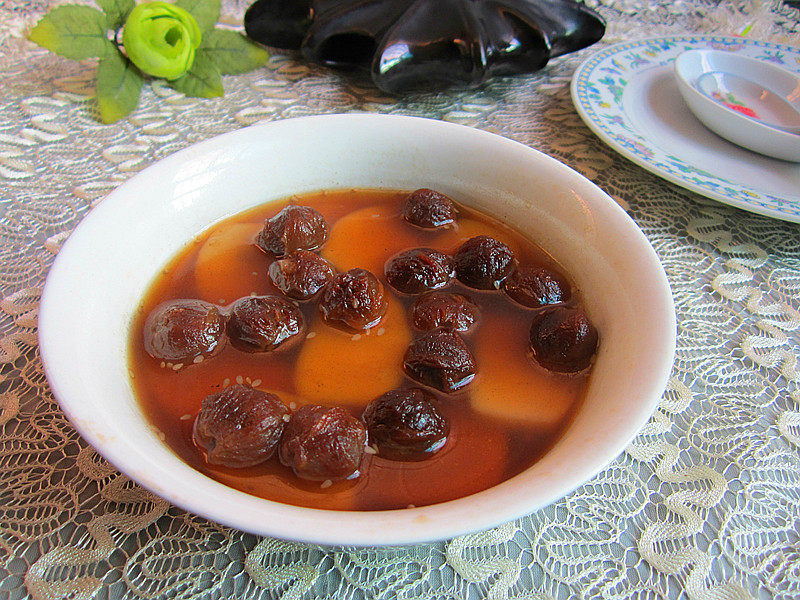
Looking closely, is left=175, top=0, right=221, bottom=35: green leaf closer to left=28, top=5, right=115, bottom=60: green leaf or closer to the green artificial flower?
the green artificial flower

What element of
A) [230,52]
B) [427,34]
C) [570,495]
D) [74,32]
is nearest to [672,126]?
[427,34]

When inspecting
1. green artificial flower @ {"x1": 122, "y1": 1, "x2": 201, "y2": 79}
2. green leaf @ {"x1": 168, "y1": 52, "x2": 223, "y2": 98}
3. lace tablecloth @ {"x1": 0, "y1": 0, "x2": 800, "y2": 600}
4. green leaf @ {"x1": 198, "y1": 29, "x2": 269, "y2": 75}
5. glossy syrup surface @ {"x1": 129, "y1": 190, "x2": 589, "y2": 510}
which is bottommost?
lace tablecloth @ {"x1": 0, "y1": 0, "x2": 800, "y2": 600}

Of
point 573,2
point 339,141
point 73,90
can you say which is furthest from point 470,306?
point 73,90

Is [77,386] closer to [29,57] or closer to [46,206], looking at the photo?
[46,206]

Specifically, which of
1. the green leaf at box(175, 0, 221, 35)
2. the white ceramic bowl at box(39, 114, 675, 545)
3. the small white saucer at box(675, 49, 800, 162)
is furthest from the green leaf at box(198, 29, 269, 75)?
the small white saucer at box(675, 49, 800, 162)

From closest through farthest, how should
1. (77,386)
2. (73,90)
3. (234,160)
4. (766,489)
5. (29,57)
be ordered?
(77,386), (766,489), (234,160), (73,90), (29,57)

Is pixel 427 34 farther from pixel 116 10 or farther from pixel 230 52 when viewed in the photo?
pixel 116 10

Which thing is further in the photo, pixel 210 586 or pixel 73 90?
pixel 73 90
